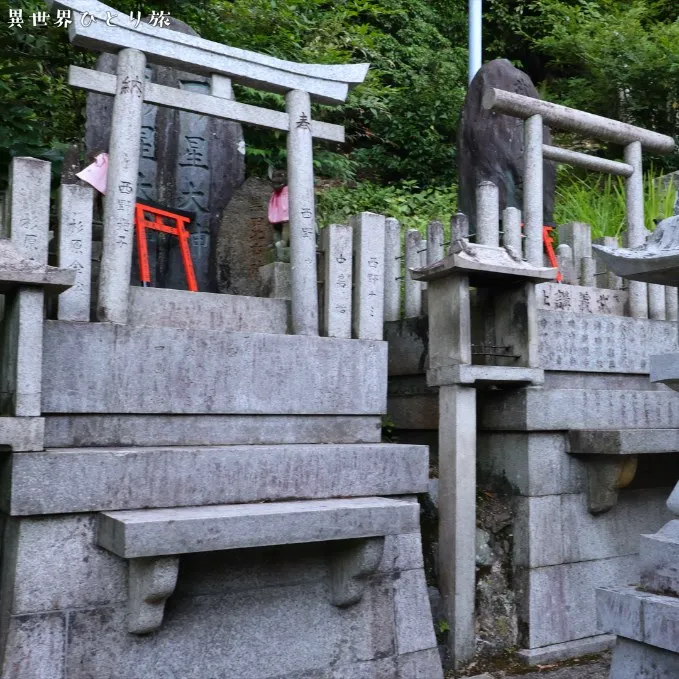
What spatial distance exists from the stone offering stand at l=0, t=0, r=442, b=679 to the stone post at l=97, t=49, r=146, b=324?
0.01 m

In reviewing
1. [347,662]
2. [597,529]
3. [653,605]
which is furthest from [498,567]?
[653,605]

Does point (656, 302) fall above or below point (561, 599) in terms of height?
above

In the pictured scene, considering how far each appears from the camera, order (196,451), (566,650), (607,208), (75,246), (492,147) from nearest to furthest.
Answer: (196,451), (75,246), (566,650), (492,147), (607,208)

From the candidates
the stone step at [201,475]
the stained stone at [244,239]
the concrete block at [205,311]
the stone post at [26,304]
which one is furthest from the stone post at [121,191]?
the stained stone at [244,239]

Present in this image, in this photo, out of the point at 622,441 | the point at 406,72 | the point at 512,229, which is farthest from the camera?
the point at 406,72

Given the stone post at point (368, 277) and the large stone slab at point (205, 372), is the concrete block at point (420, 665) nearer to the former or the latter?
the large stone slab at point (205, 372)

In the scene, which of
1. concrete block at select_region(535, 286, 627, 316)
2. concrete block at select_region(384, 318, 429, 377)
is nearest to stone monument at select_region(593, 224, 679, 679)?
concrete block at select_region(535, 286, 627, 316)

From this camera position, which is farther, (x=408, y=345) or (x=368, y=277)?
(x=408, y=345)

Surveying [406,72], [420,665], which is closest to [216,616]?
[420,665]

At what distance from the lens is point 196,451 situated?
4.21 m

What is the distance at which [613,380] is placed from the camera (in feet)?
21.5

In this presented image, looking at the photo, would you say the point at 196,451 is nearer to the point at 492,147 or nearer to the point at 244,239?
the point at 244,239

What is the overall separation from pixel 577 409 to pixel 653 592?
2.35 m

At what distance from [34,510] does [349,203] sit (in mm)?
8916
